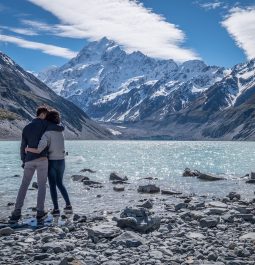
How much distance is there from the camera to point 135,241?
1307 centimetres

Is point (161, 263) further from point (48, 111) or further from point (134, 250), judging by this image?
point (48, 111)

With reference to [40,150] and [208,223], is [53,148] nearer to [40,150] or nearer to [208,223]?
[40,150]

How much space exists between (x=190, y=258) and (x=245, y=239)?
299 centimetres

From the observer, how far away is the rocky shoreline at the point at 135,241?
37.7ft

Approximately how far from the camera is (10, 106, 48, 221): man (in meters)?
17.4

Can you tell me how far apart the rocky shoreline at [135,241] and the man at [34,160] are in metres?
0.75

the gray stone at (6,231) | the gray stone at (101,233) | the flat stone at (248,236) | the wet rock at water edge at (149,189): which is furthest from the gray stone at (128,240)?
the wet rock at water edge at (149,189)

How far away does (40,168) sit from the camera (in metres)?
17.7

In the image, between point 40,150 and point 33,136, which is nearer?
point 40,150

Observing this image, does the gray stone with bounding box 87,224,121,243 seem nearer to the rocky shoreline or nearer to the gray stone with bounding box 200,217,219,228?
the rocky shoreline

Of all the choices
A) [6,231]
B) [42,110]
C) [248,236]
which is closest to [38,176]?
[42,110]

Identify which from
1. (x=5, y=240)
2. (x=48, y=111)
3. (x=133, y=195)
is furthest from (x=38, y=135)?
(x=133, y=195)

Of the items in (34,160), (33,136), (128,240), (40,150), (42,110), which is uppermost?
(42,110)

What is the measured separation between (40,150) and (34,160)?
516 mm
